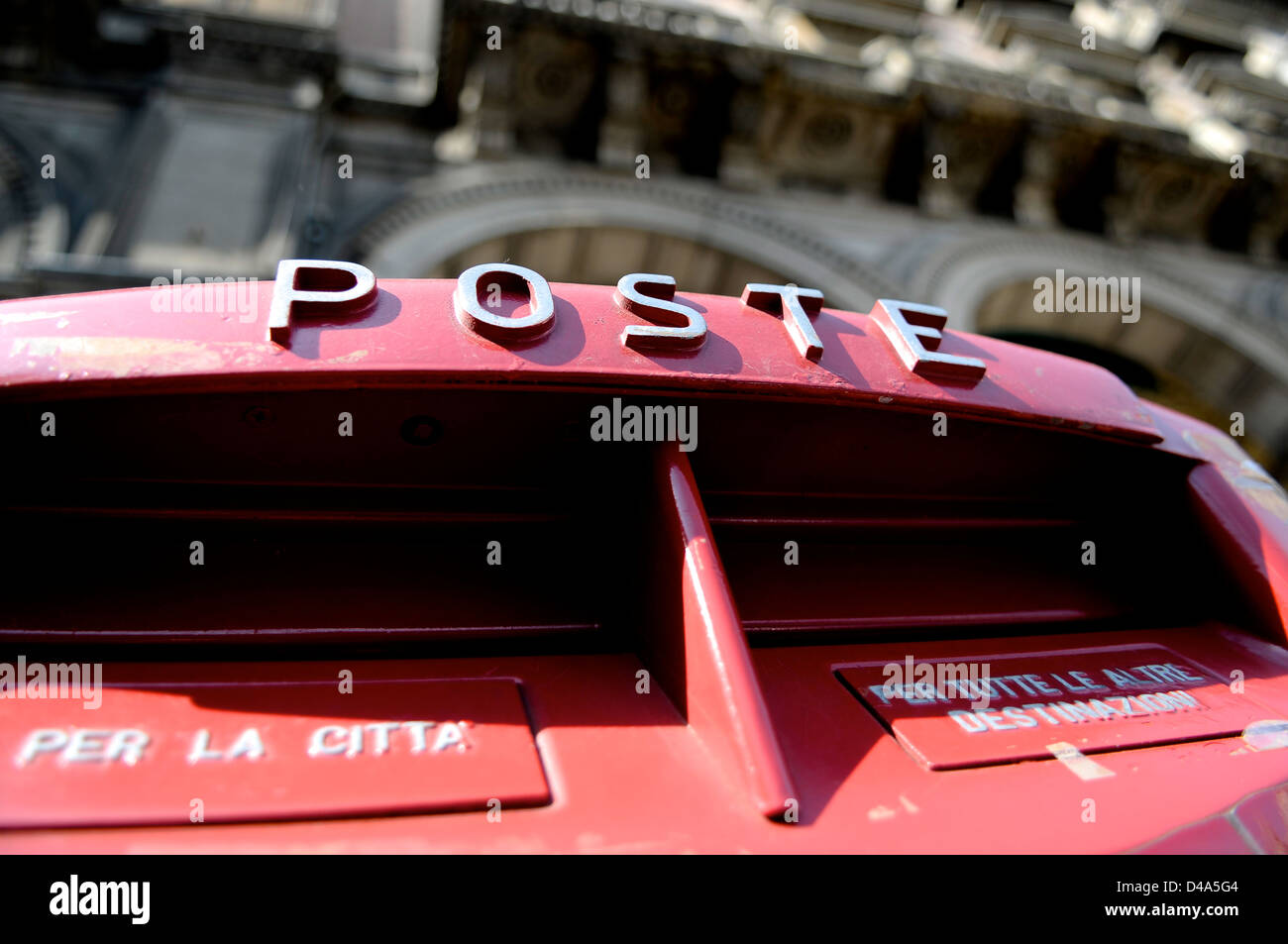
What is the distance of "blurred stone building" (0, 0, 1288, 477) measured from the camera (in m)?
4.79

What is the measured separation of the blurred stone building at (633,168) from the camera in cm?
479

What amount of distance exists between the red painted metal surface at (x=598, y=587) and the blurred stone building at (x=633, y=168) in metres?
3.34

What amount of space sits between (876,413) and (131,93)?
6081 mm

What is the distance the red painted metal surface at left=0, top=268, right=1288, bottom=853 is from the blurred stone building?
3.34 meters

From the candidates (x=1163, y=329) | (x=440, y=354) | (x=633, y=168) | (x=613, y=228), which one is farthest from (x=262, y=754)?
(x=1163, y=329)

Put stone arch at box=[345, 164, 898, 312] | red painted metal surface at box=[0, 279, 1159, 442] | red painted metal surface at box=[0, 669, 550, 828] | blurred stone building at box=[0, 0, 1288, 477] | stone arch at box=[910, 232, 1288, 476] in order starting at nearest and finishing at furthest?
red painted metal surface at box=[0, 669, 550, 828] → red painted metal surface at box=[0, 279, 1159, 442] → blurred stone building at box=[0, 0, 1288, 477] → stone arch at box=[345, 164, 898, 312] → stone arch at box=[910, 232, 1288, 476]

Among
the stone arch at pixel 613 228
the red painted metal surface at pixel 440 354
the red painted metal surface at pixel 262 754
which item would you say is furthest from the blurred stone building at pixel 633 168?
the red painted metal surface at pixel 262 754

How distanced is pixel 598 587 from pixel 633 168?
511 cm

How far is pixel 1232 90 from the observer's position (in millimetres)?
8859

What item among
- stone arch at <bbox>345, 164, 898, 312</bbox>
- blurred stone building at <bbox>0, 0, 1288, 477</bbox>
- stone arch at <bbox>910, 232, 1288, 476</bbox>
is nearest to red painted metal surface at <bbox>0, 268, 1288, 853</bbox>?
blurred stone building at <bbox>0, 0, 1288, 477</bbox>

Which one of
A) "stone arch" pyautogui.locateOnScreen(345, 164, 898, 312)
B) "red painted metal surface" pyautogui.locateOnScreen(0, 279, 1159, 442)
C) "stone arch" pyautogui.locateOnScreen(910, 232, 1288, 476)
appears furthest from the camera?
"stone arch" pyautogui.locateOnScreen(910, 232, 1288, 476)

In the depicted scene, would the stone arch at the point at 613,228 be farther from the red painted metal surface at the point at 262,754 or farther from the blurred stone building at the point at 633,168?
the red painted metal surface at the point at 262,754

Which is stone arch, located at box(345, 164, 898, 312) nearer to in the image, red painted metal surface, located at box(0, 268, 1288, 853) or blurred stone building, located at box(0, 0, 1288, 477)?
blurred stone building, located at box(0, 0, 1288, 477)

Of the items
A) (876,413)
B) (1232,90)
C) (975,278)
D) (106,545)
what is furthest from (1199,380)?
(106,545)
